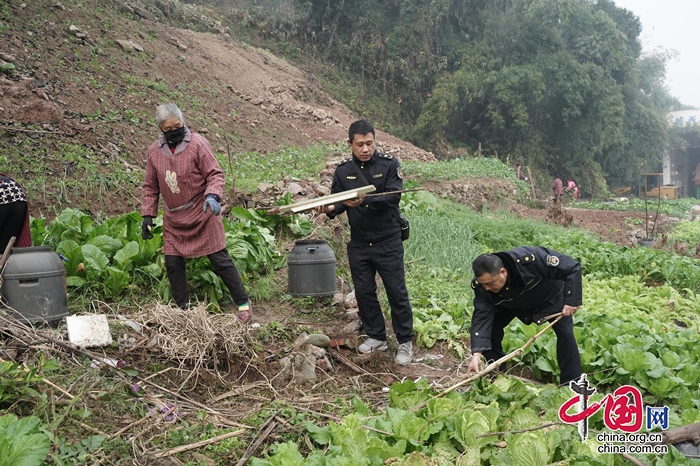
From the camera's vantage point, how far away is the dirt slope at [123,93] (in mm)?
9188

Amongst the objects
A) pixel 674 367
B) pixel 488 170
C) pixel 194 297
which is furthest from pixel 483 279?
pixel 488 170

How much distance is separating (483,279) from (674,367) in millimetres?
1526

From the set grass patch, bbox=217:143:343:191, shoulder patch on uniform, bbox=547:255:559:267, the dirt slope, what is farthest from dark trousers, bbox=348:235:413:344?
the dirt slope

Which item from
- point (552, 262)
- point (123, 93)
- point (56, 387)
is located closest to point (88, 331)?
point (56, 387)

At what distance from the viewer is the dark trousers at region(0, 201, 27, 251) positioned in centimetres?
430

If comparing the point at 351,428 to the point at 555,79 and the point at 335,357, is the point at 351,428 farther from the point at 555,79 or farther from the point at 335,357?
the point at 555,79

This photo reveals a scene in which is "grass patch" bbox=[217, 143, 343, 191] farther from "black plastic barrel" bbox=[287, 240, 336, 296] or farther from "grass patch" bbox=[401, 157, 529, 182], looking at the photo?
"black plastic barrel" bbox=[287, 240, 336, 296]

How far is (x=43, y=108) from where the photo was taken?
9781mm

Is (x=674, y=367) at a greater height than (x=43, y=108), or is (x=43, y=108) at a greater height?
(x=43, y=108)

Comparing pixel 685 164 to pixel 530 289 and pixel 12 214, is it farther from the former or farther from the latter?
pixel 12 214

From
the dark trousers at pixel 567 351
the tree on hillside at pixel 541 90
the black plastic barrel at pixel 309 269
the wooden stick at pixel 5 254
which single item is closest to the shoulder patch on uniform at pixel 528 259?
the dark trousers at pixel 567 351

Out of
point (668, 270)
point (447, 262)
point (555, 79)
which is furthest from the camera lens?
point (555, 79)

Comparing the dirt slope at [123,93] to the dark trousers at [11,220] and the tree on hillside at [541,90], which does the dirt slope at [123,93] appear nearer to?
the dark trousers at [11,220]

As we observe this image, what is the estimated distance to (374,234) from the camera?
4508mm
